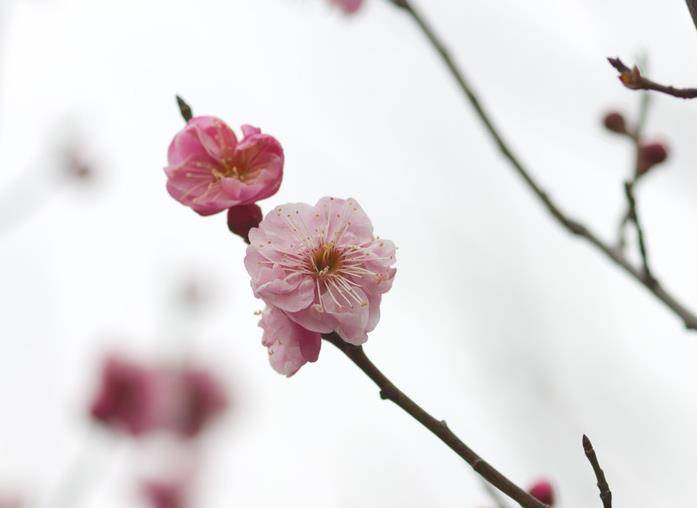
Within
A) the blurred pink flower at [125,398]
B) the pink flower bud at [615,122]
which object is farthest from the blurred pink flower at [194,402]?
the pink flower bud at [615,122]

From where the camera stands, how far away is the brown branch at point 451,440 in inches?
35.0

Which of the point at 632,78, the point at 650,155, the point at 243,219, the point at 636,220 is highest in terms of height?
the point at 650,155

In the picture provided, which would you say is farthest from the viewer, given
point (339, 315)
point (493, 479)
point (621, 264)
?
point (621, 264)

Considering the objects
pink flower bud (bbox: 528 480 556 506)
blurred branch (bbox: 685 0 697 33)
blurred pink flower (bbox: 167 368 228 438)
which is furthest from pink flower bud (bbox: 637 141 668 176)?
blurred pink flower (bbox: 167 368 228 438)

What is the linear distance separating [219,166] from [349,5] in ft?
5.14

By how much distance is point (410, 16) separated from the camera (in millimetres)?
1895

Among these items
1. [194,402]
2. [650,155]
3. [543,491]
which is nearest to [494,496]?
[543,491]

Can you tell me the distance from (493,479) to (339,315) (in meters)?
0.28

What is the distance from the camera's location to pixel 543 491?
1410 mm

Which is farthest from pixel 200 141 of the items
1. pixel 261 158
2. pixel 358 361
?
pixel 358 361

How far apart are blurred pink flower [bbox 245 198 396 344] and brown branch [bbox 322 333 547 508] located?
0.24ft

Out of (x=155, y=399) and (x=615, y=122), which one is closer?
(x=615, y=122)

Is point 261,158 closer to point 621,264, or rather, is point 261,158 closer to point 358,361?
point 358,361

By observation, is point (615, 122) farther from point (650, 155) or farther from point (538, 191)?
point (538, 191)
